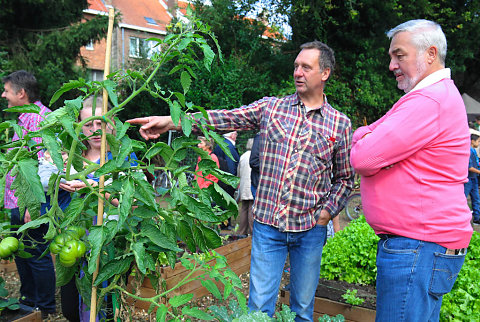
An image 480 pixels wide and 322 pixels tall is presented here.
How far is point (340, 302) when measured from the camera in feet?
10.2

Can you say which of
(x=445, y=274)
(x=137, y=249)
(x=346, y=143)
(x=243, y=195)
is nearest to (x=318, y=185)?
(x=346, y=143)

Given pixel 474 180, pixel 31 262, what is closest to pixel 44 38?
pixel 31 262

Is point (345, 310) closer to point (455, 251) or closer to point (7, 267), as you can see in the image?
point (455, 251)

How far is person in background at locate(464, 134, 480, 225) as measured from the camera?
8028 millimetres

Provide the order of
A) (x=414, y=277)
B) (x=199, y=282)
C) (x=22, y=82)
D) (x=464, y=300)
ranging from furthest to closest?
(x=199, y=282)
(x=22, y=82)
(x=464, y=300)
(x=414, y=277)

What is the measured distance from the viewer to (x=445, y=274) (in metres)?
1.83

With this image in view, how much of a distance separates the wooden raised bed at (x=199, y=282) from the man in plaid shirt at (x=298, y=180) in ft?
4.28

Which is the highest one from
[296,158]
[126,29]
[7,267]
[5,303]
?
[126,29]

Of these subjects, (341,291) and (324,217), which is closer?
(324,217)

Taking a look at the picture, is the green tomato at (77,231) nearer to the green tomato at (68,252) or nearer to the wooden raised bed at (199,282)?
the green tomato at (68,252)

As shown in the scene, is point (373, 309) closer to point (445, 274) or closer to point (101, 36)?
point (445, 274)

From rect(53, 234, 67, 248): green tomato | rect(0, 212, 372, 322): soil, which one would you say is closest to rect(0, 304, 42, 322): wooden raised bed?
rect(0, 212, 372, 322): soil

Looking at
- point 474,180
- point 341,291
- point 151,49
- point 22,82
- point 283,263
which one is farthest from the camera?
point 474,180

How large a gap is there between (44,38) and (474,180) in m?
10.7
